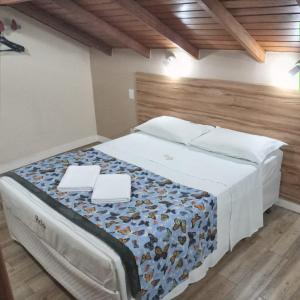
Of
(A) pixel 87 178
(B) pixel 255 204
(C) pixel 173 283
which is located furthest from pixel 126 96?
(C) pixel 173 283

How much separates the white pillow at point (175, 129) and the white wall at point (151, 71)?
0.52 m

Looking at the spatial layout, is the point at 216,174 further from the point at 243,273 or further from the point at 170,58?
the point at 170,58

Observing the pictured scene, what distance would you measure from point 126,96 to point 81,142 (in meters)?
1.05

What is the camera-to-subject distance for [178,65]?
11.2 feet

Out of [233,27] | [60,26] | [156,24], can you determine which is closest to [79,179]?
[156,24]

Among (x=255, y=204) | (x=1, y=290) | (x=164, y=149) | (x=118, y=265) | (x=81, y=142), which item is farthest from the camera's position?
(x=81, y=142)

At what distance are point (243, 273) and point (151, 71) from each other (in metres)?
2.42

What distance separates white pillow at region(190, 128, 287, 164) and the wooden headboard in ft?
0.48

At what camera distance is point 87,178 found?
2359mm

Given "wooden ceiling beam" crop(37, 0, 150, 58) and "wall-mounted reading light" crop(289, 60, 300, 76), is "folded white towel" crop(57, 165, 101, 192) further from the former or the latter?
"wall-mounted reading light" crop(289, 60, 300, 76)

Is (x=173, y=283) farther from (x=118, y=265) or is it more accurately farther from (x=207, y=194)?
(x=207, y=194)

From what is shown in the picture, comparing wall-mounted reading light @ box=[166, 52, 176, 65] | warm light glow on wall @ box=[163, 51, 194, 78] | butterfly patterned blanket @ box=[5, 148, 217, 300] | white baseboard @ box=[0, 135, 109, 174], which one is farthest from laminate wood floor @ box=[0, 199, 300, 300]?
wall-mounted reading light @ box=[166, 52, 176, 65]

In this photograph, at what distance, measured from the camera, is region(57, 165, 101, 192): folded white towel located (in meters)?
2.26

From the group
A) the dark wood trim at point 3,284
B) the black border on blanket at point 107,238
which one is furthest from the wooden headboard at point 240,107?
the dark wood trim at point 3,284
